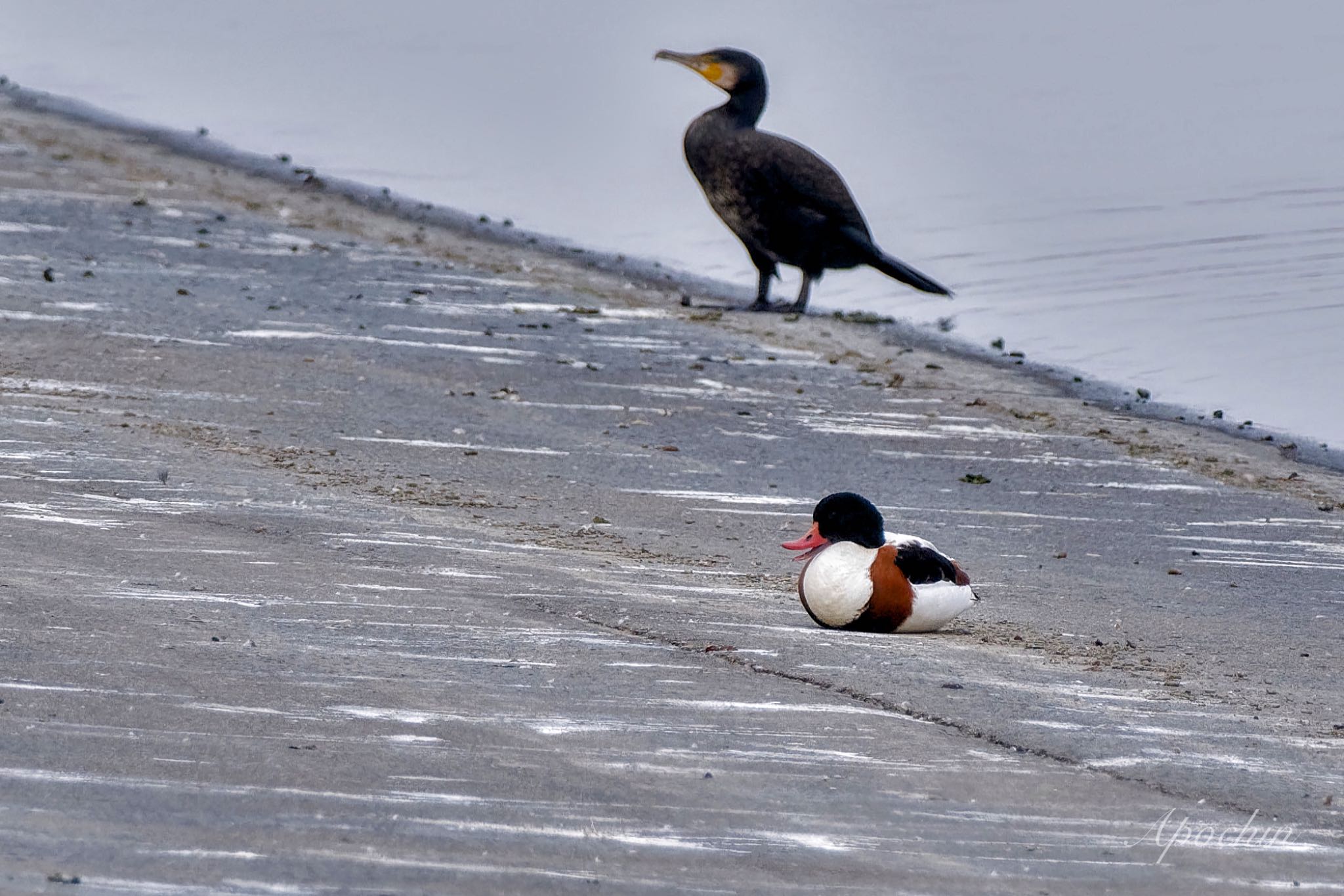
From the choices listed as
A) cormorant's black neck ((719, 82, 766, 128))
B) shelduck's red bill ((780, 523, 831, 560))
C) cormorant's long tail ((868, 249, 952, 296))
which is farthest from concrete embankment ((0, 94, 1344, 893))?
cormorant's black neck ((719, 82, 766, 128))

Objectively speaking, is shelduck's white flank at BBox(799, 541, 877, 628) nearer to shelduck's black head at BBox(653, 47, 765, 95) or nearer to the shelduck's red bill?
the shelduck's red bill

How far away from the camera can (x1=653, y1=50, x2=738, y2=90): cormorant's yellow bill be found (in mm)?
15695

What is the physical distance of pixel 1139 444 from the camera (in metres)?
11.2

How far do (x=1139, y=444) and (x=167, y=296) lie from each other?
661 centimetres

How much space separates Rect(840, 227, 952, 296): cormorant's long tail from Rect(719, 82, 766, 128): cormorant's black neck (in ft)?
4.06

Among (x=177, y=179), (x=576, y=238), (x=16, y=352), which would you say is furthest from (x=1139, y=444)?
(x=177, y=179)

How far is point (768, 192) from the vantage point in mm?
15109

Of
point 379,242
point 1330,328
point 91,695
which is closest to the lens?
point 91,695

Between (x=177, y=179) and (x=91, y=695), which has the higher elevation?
(x=177, y=179)

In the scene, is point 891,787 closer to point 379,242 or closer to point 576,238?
point 379,242

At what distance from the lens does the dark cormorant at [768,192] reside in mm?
15109
